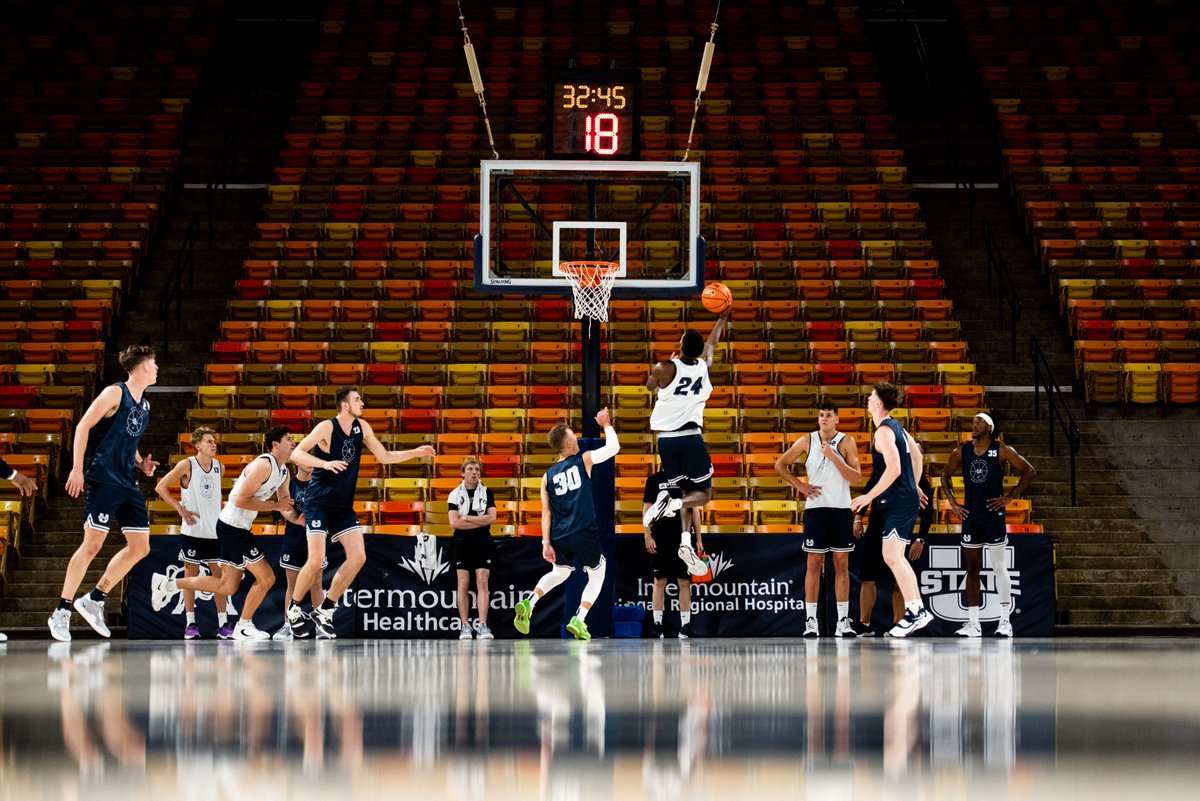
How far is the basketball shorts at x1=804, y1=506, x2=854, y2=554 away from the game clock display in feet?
12.2

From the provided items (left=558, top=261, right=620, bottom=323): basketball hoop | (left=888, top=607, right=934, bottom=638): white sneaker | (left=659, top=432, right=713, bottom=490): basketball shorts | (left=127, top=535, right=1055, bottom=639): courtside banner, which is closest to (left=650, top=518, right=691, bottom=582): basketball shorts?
(left=127, top=535, right=1055, bottom=639): courtside banner

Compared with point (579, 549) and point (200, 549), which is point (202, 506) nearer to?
point (200, 549)

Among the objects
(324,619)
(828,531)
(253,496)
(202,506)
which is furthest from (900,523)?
(202,506)

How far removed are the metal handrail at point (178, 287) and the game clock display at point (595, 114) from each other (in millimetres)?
8703

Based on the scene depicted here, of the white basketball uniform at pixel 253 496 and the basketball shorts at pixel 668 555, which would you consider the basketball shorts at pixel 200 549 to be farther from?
the basketball shorts at pixel 668 555

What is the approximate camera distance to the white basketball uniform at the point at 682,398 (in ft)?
37.8

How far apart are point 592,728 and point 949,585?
10.6 metres

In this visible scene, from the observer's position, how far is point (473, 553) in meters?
14.0

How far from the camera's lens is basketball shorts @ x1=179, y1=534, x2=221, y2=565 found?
1323 cm

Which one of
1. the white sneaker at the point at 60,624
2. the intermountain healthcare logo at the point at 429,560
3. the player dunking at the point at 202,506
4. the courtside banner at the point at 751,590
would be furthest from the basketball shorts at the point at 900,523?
the white sneaker at the point at 60,624

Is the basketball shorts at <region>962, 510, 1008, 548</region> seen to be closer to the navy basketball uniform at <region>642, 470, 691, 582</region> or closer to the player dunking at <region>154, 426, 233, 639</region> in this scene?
the navy basketball uniform at <region>642, 470, 691, 582</region>

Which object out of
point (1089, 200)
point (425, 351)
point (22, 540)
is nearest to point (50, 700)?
point (22, 540)

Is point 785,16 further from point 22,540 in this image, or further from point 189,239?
point 22,540

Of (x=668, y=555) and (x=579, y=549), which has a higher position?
(x=579, y=549)
